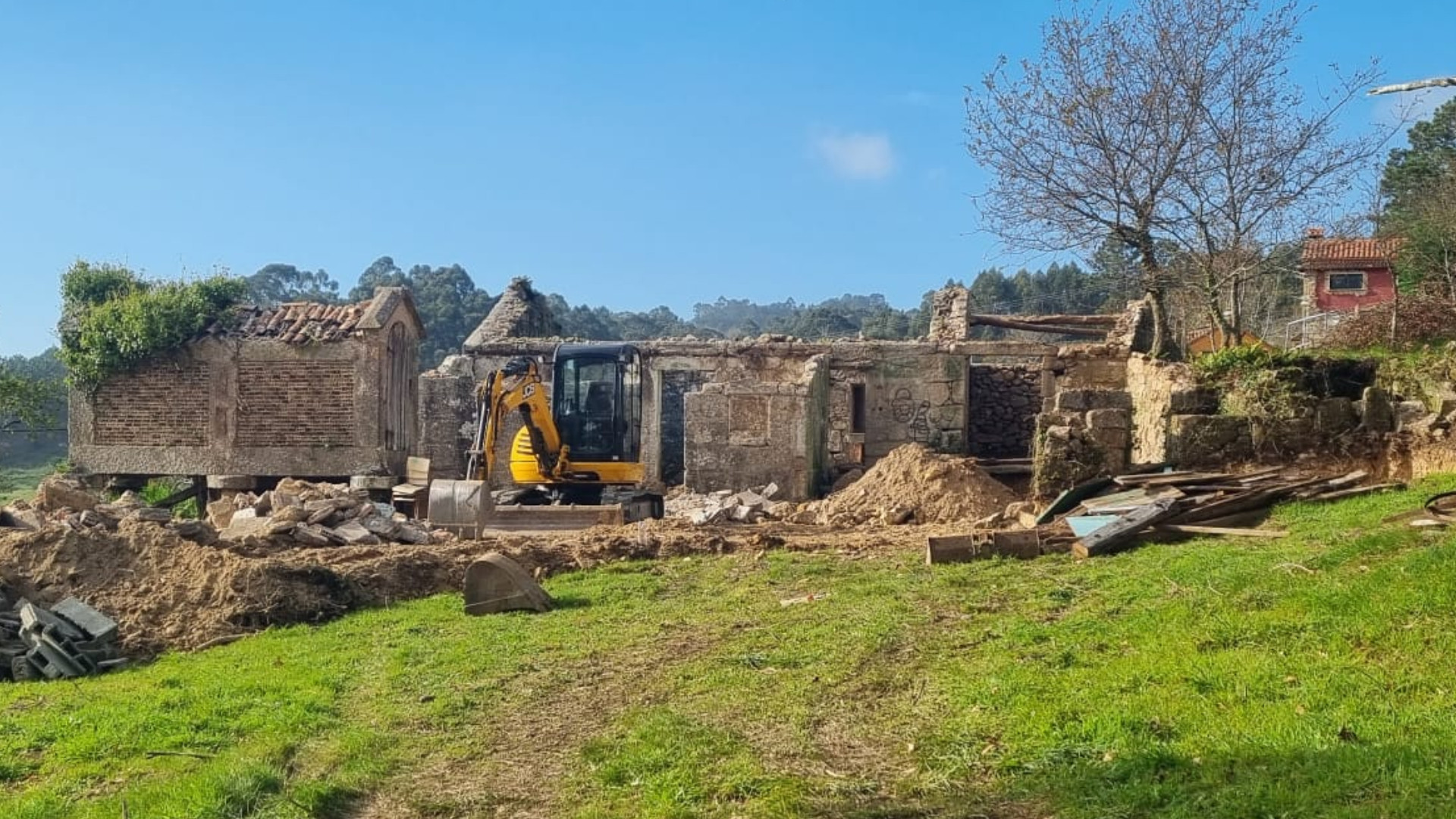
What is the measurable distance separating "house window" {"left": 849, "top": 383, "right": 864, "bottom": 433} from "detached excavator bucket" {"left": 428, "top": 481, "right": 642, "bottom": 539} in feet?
34.0

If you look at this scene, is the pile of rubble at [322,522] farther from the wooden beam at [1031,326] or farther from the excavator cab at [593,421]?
the wooden beam at [1031,326]

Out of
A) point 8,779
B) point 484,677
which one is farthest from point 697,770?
point 8,779

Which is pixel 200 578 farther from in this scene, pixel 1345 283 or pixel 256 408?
pixel 1345 283

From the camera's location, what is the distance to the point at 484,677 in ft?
27.3

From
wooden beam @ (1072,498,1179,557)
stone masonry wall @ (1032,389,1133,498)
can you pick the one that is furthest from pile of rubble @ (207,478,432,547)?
wooden beam @ (1072,498,1179,557)

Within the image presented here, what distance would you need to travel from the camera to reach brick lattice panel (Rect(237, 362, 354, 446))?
2220 cm

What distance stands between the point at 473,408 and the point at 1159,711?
2206cm

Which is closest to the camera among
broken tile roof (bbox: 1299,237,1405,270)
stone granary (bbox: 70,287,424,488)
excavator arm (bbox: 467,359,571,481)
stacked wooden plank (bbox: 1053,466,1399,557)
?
stacked wooden plank (bbox: 1053,466,1399,557)

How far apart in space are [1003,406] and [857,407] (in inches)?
146

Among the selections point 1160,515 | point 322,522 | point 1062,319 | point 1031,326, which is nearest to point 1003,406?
point 1031,326

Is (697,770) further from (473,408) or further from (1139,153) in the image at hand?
(473,408)

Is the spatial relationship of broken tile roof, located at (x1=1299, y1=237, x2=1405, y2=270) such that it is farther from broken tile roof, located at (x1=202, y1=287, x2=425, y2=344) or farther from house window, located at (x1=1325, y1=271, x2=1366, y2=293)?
broken tile roof, located at (x1=202, y1=287, x2=425, y2=344)

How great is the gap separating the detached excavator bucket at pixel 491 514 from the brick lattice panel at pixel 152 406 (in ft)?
28.7

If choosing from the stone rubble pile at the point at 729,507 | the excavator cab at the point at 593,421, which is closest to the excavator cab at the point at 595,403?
the excavator cab at the point at 593,421
